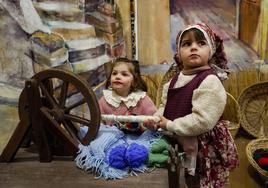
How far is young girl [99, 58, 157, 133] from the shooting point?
156 centimetres

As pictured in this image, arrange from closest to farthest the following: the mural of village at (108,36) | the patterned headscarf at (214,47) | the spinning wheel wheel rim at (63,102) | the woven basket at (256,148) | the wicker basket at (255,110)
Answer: the spinning wheel wheel rim at (63,102) → the patterned headscarf at (214,47) → the woven basket at (256,148) → the mural of village at (108,36) → the wicker basket at (255,110)

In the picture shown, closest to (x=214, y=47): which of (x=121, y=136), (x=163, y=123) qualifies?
(x=163, y=123)

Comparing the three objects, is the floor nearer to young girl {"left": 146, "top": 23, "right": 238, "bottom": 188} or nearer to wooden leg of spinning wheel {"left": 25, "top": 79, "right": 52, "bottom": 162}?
wooden leg of spinning wheel {"left": 25, "top": 79, "right": 52, "bottom": 162}

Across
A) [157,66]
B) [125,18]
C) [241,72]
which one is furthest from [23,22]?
[241,72]

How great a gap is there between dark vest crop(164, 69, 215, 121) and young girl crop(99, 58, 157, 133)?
0.79 feet

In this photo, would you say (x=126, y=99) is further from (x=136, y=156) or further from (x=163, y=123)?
(x=136, y=156)

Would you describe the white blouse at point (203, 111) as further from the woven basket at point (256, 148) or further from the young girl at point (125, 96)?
the woven basket at point (256, 148)

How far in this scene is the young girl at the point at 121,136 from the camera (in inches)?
45.4

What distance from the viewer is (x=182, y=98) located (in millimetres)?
1294

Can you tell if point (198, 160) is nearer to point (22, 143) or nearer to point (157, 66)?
point (22, 143)

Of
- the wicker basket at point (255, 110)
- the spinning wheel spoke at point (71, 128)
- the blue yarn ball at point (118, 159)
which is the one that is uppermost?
the spinning wheel spoke at point (71, 128)

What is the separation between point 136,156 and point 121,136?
0.52 ft

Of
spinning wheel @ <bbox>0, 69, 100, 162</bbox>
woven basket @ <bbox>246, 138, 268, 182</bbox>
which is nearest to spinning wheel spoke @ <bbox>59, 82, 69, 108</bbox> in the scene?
spinning wheel @ <bbox>0, 69, 100, 162</bbox>

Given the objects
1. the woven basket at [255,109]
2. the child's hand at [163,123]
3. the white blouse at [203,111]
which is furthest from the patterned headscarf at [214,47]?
the woven basket at [255,109]
